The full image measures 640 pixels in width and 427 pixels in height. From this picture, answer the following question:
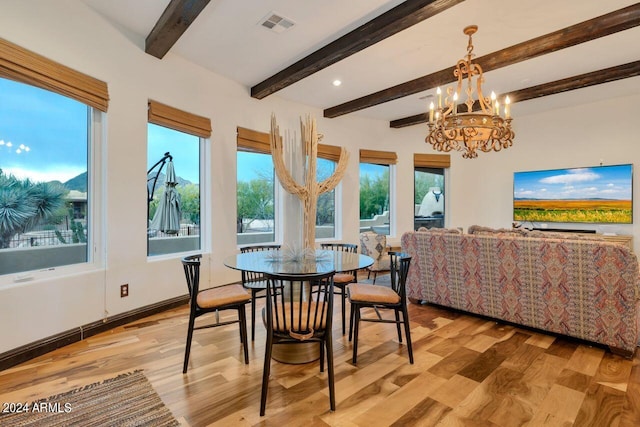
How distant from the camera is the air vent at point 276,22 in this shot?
281cm

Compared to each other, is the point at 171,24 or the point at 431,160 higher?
the point at 171,24

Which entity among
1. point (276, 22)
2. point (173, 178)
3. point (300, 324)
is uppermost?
point (276, 22)

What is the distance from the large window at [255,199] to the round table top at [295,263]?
1843 mm

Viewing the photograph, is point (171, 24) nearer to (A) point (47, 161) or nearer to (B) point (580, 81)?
(A) point (47, 161)

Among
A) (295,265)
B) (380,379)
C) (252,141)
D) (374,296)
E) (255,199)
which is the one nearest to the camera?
(380,379)

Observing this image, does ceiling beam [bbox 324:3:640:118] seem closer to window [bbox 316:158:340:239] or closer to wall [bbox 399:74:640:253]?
wall [bbox 399:74:640:253]

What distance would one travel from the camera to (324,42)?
128 inches

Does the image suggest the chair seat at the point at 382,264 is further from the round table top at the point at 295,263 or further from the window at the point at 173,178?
the window at the point at 173,178

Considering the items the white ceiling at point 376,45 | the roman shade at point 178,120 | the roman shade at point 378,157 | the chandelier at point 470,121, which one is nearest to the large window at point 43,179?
the roman shade at point 178,120

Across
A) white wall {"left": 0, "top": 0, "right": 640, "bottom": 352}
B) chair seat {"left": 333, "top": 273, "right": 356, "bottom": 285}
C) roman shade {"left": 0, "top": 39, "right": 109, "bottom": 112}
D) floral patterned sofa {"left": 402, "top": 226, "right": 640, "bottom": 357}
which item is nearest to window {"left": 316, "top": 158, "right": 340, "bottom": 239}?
white wall {"left": 0, "top": 0, "right": 640, "bottom": 352}

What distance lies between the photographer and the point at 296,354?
96.8 inches

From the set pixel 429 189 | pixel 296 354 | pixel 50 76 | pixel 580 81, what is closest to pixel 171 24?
pixel 50 76

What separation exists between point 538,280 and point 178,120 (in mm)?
3905

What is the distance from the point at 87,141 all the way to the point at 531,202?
21.8 ft
